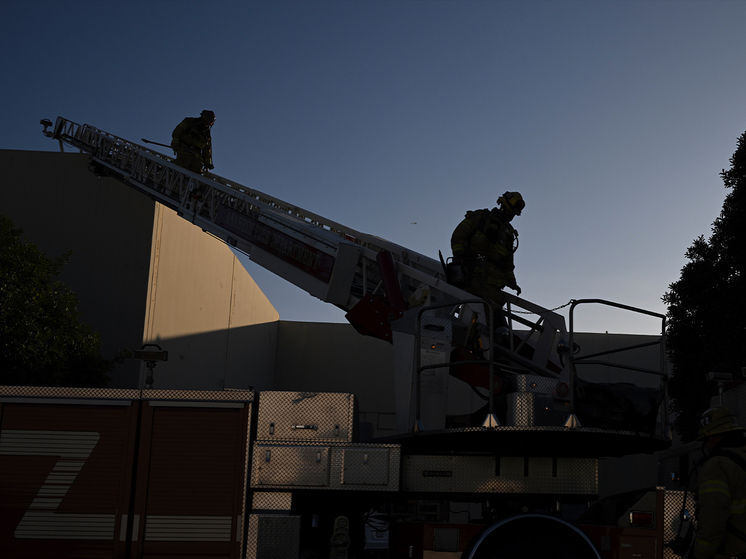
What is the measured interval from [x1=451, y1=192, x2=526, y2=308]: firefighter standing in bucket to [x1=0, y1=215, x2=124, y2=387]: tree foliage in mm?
6068

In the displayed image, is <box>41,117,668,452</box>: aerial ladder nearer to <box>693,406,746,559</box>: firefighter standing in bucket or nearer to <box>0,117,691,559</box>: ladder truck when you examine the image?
<box>0,117,691,559</box>: ladder truck

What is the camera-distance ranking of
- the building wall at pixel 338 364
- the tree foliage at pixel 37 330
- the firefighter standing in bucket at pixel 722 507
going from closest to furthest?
the firefighter standing in bucket at pixel 722 507
the tree foliage at pixel 37 330
the building wall at pixel 338 364

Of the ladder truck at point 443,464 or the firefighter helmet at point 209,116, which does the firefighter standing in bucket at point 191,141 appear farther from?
the ladder truck at point 443,464

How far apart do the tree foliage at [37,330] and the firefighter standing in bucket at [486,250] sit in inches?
239

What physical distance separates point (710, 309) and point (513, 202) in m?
11.1

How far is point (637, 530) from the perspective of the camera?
16.9 feet

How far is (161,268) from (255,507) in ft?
29.9

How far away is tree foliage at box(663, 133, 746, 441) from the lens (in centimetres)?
1531

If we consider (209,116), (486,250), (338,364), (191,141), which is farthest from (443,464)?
(338,364)

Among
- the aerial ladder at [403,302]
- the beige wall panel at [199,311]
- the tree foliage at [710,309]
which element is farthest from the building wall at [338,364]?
the aerial ladder at [403,302]

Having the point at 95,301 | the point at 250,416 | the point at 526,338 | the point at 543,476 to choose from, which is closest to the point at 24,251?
the point at 95,301

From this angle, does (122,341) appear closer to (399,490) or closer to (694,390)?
(399,490)

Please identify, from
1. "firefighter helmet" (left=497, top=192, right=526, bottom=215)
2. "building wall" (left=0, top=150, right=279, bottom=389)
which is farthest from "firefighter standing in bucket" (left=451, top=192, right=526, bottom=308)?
"building wall" (left=0, top=150, right=279, bottom=389)

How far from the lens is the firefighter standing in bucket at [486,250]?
7023mm
